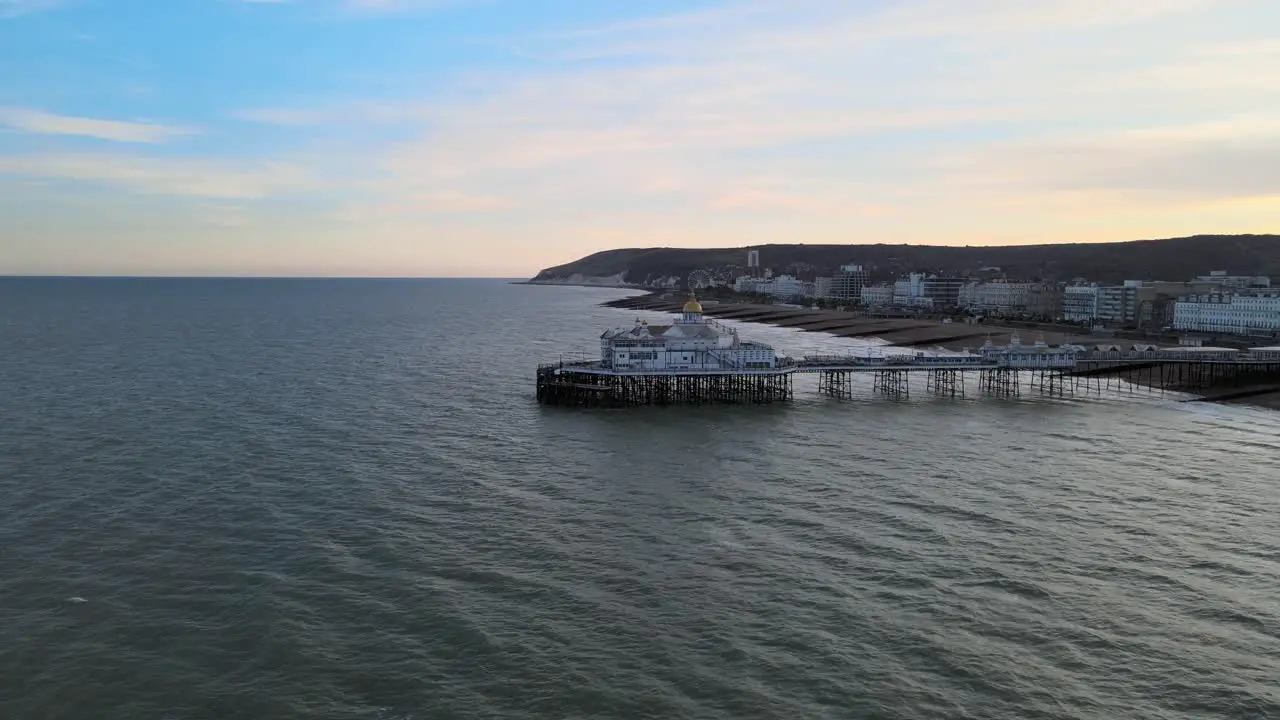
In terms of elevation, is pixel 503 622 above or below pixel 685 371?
below

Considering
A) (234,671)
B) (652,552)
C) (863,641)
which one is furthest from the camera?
(652,552)

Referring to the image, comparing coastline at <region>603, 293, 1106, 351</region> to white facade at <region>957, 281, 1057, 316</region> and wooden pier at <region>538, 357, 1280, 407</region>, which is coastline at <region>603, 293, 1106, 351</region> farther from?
white facade at <region>957, 281, 1057, 316</region>

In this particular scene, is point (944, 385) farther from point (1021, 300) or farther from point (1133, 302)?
point (1021, 300)

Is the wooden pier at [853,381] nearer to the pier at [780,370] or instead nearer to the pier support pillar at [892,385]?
the pier support pillar at [892,385]

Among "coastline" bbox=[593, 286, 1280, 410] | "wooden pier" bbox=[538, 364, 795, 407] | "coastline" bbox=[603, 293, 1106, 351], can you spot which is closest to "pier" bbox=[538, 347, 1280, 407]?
"wooden pier" bbox=[538, 364, 795, 407]

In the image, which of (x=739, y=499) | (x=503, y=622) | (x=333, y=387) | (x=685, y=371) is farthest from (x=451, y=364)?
(x=503, y=622)

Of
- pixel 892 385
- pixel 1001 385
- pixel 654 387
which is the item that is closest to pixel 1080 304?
pixel 1001 385

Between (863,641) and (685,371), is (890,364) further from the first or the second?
(863,641)

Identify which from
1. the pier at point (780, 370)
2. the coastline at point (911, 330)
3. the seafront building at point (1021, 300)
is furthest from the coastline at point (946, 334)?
the seafront building at point (1021, 300)
